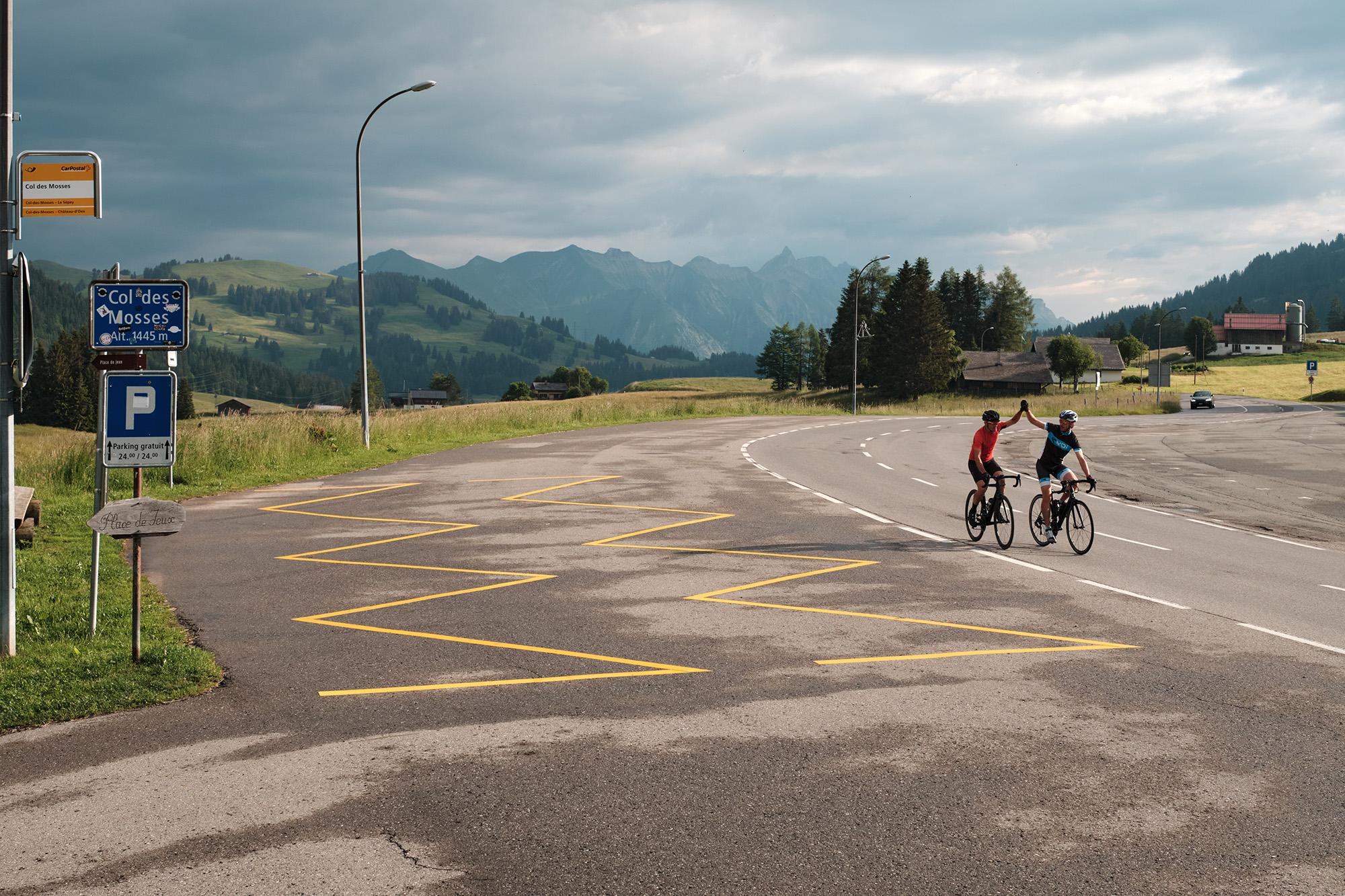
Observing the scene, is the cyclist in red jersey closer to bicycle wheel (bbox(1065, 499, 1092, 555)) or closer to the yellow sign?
bicycle wheel (bbox(1065, 499, 1092, 555))

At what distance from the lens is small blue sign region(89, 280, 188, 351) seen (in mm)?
7586

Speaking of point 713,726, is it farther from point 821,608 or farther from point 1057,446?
point 1057,446

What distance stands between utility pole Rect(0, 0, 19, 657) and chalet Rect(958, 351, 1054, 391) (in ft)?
343

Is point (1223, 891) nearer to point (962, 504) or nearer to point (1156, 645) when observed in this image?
point (1156, 645)

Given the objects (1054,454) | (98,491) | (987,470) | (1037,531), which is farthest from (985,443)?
(98,491)

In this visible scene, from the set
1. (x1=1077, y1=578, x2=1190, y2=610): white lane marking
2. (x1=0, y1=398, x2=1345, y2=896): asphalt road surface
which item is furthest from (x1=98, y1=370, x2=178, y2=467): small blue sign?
(x1=1077, y1=578, x2=1190, y2=610): white lane marking

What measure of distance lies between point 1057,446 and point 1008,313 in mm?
122821

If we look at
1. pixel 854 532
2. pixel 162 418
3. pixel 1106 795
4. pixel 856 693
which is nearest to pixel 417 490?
pixel 854 532

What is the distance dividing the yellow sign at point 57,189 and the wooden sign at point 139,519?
89.5 inches

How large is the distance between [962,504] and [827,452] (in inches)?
449

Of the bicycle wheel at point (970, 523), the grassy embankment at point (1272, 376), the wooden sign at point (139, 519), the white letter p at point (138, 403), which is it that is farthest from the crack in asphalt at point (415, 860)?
the grassy embankment at point (1272, 376)

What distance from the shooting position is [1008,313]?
128m

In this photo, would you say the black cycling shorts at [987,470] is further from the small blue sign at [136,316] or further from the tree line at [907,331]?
the tree line at [907,331]

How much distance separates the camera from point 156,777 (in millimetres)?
5406
